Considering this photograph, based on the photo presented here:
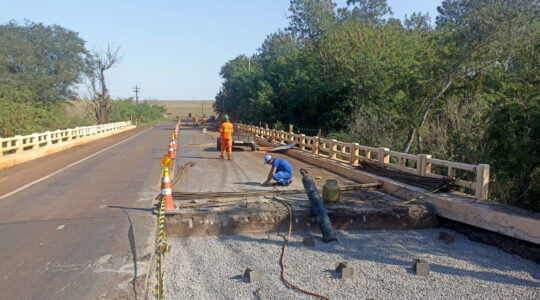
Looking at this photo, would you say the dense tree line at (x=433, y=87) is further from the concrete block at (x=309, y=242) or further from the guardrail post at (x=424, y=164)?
the concrete block at (x=309, y=242)

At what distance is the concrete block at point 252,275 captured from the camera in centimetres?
531

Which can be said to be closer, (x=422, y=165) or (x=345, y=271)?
(x=345, y=271)

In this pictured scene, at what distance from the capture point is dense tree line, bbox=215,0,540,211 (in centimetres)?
920

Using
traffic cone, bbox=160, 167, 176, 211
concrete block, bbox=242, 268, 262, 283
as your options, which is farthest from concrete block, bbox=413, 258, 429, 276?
traffic cone, bbox=160, 167, 176, 211

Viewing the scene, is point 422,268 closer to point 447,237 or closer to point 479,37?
point 447,237

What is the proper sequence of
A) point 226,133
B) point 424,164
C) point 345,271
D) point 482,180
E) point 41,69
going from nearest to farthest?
Result: point 345,271
point 482,180
point 424,164
point 226,133
point 41,69

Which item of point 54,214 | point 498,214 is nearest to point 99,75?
point 54,214

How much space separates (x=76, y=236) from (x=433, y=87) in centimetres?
1754

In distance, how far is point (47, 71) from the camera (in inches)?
1729

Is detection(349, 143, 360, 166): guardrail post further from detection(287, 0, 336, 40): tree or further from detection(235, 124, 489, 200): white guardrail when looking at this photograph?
detection(287, 0, 336, 40): tree

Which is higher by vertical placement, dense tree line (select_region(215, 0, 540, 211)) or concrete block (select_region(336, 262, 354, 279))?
dense tree line (select_region(215, 0, 540, 211))

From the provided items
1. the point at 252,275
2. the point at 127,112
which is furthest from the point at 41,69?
the point at 252,275

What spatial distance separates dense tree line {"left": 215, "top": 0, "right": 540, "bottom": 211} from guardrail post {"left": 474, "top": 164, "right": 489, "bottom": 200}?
4.91 ft

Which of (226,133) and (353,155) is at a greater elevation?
(226,133)
